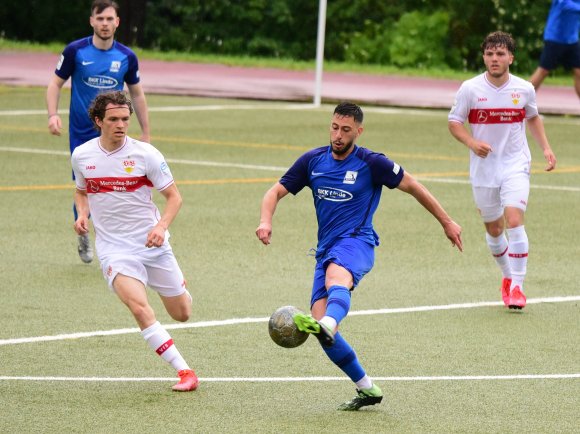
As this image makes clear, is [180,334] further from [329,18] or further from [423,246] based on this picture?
[329,18]

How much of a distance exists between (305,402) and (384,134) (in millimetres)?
16857

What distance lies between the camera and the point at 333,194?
9648 millimetres

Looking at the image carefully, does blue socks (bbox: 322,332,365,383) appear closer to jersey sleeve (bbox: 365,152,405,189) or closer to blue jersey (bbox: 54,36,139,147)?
jersey sleeve (bbox: 365,152,405,189)

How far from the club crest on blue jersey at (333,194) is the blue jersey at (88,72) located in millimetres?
5440

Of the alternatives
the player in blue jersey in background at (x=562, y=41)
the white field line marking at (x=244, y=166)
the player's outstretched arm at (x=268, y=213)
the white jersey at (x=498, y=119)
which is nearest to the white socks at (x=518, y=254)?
the white jersey at (x=498, y=119)

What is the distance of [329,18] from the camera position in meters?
46.9

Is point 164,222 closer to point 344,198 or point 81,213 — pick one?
point 81,213

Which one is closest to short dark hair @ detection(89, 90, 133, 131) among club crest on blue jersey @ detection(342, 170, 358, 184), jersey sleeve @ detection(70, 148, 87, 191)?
jersey sleeve @ detection(70, 148, 87, 191)

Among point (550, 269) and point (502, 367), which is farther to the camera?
point (550, 269)

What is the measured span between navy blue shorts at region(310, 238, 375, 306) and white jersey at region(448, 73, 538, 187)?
367 cm

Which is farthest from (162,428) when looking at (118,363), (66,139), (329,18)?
(329,18)

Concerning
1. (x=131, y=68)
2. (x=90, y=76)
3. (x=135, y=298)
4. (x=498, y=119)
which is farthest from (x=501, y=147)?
(x=135, y=298)

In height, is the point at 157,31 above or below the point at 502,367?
below

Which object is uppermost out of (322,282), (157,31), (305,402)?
(322,282)
